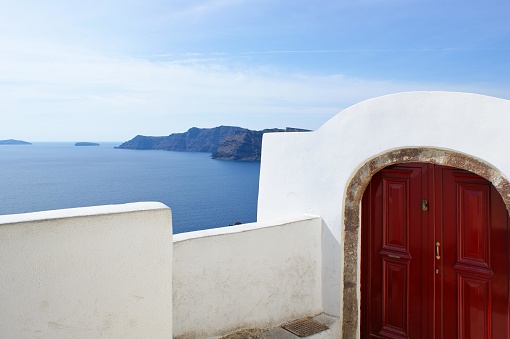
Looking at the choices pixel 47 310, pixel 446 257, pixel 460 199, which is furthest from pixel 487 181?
pixel 47 310

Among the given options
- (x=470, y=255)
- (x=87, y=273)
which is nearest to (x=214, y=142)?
(x=470, y=255)

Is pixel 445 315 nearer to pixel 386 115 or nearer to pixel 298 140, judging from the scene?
pixel 386 115

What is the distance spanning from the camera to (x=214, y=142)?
12312 cm

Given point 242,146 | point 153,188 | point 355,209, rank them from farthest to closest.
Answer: point 242,146, point 153,188, point 355,209

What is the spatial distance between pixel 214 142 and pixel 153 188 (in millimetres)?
55657

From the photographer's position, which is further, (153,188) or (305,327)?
(153,188)

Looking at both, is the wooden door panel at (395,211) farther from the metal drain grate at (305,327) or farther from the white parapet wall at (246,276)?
the metal drain grate at (305,327)

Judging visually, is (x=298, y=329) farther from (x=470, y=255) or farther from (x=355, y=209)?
(x=470, y=255)

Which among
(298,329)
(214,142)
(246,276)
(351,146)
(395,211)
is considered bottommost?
(298,329)

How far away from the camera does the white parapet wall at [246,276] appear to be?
3.30 metres

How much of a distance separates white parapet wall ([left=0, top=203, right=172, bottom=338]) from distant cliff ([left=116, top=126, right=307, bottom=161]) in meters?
55.3

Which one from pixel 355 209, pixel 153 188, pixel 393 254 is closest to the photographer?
pixel 393 254

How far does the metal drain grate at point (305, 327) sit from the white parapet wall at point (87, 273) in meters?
1.57

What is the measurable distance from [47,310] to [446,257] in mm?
3193
